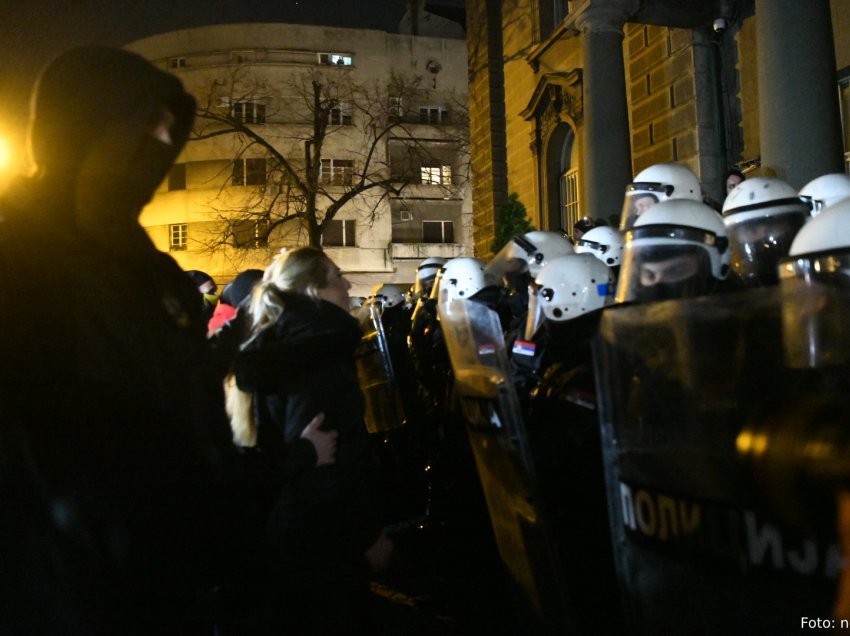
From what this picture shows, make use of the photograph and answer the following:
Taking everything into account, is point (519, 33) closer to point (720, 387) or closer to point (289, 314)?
point (289, 314)

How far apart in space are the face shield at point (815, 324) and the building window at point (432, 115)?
36387 millimetres

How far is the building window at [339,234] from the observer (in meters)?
35.9

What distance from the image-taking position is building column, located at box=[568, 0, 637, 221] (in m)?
10.6

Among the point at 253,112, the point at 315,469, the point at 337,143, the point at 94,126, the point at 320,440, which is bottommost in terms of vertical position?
the point at 315,469

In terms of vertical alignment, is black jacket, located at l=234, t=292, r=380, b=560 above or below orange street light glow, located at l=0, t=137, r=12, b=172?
below

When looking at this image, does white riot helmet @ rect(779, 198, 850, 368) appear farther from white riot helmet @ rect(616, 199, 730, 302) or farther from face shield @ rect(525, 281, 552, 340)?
face shield @ rect(525, 281, 552, 340)

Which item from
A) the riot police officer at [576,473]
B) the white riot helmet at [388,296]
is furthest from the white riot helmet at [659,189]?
the white riot helmet at [388,296]

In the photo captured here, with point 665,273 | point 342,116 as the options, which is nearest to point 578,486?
point 665,273

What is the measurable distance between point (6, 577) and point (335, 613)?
5.33 feet

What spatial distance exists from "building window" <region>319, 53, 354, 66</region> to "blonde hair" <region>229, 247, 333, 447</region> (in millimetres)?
35144

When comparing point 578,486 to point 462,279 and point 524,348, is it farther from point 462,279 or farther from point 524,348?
point 462,279

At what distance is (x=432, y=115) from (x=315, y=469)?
36.2 meters

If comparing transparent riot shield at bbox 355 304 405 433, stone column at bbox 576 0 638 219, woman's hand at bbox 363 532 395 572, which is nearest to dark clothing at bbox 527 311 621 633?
woman's hand at bbox 363 532 395 572

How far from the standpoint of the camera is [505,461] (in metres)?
2.66
